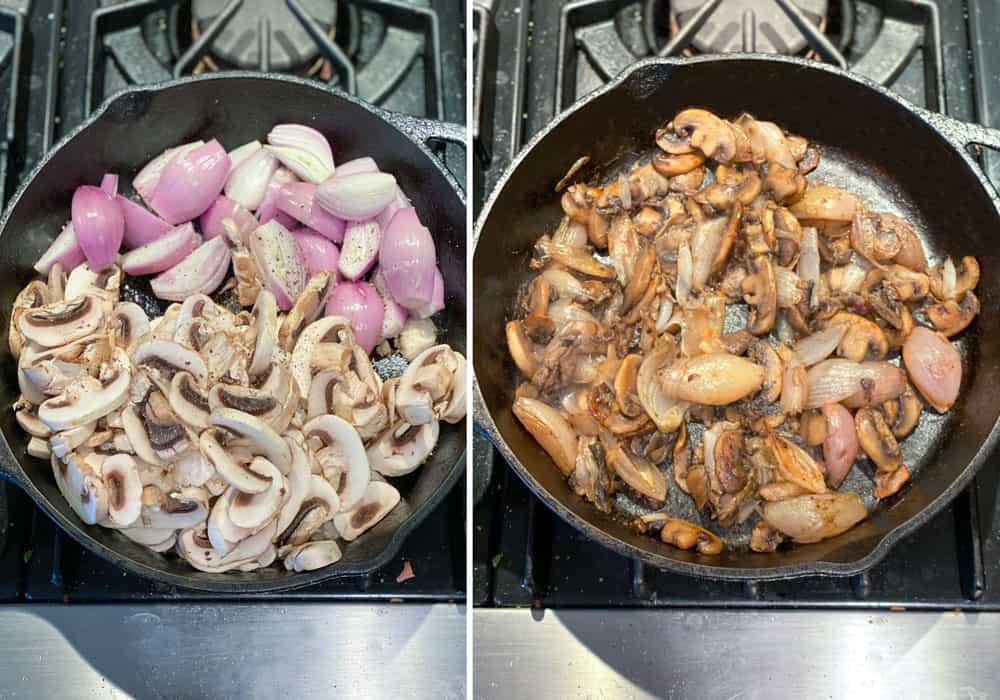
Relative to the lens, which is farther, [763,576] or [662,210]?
[662,210]

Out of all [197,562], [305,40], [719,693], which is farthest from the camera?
[305,40]

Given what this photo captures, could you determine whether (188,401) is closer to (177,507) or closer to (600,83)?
(177,507)

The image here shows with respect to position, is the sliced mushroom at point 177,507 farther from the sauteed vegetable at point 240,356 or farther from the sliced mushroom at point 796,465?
the sliced mushroom at point 796,465

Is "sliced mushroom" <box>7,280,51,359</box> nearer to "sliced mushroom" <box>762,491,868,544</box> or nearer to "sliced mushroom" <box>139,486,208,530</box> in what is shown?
"sliced mushroom" <box>139,486,208,530</box>

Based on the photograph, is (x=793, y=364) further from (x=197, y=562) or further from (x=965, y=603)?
(x=197, y=562)

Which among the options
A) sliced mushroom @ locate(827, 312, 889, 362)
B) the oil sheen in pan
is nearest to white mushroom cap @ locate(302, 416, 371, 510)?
the oil sheen in pan

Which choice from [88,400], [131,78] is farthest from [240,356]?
[131,78]

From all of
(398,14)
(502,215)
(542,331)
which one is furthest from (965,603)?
(398,14)
